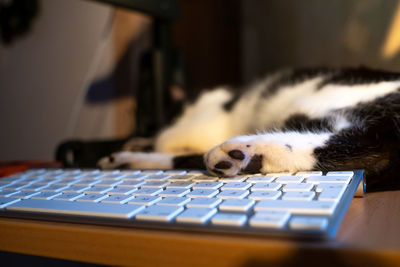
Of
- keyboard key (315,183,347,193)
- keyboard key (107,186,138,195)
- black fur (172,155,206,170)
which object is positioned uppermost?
keyboard key (107,186,138,195)

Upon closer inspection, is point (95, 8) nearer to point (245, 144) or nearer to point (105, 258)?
point (245, 144)

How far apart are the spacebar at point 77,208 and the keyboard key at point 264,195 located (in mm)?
114

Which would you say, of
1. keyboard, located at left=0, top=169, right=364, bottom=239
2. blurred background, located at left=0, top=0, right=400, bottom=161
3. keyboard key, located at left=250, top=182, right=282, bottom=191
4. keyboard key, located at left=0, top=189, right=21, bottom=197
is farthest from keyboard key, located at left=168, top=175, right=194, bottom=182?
blurred background, located at left=0, top=0, right=400, bottom=161

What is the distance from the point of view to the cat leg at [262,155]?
0.49 metres

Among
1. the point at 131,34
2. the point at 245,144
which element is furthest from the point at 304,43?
the point at 245,144

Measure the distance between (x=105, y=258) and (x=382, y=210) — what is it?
273 millimetres

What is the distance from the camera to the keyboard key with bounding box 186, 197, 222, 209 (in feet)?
1.10

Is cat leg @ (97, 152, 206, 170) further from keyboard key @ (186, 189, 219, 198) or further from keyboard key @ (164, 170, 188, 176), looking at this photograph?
keyboard key @ (186, 189, 219, 198)

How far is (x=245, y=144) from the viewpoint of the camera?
0.54 meters

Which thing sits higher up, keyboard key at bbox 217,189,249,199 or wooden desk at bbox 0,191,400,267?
keyboard key at bbox 217,189,249,199

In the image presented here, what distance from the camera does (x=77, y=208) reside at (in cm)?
36

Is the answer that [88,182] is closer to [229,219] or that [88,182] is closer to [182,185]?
[182,185]

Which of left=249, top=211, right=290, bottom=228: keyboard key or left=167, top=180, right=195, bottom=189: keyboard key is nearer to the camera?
left=249, top=211, right=290, bottom=228: keyboard key

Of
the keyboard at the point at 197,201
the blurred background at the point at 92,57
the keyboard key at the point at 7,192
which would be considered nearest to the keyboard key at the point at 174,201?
the keyboard at the point at 197,201
